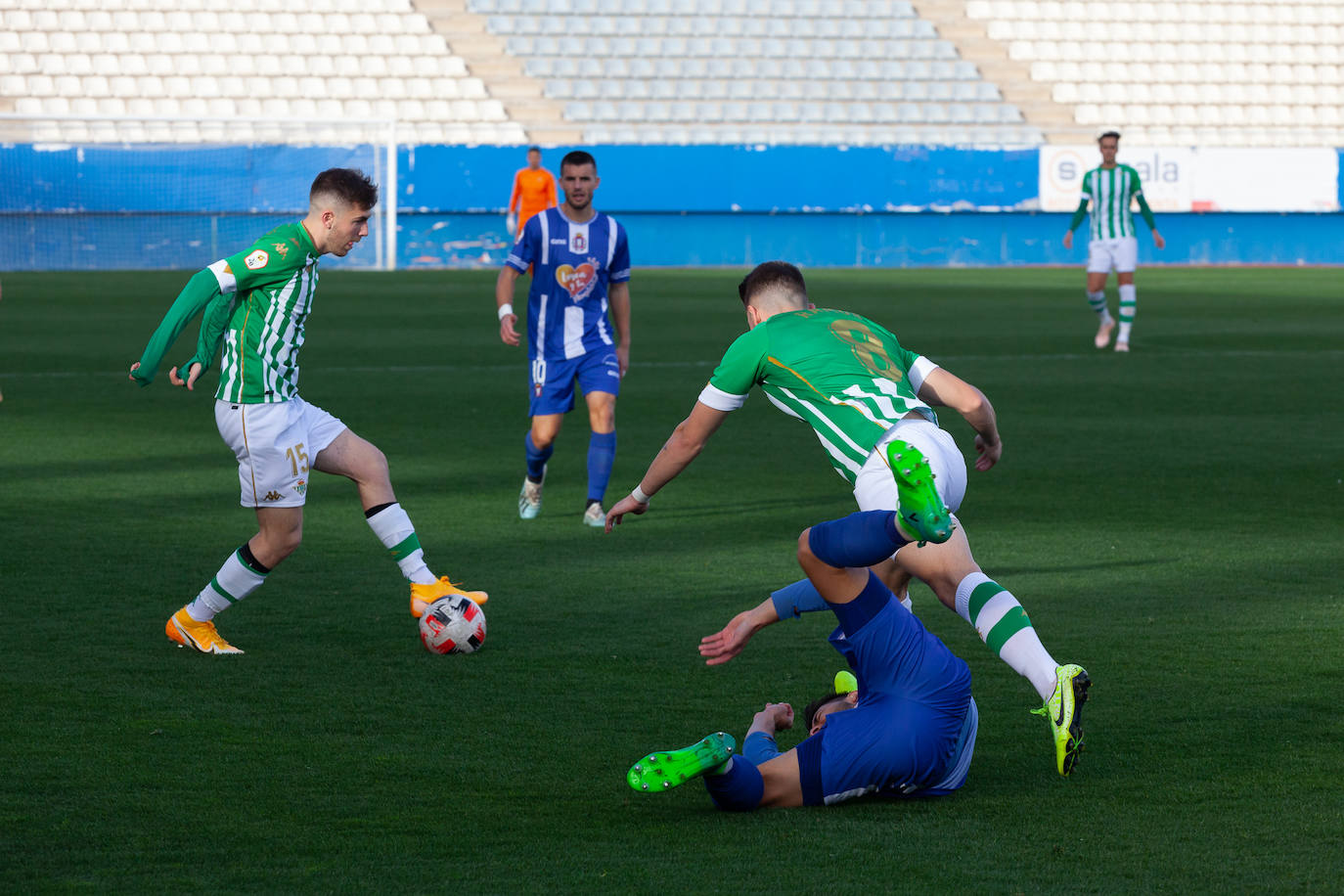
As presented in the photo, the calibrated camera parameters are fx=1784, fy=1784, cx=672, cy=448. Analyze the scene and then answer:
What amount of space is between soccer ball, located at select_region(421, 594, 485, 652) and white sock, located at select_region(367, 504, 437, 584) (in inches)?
7.3

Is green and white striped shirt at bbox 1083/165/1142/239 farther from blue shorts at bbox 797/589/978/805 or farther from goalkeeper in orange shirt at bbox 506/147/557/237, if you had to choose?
blue shorts at bbox 797/589/978/805

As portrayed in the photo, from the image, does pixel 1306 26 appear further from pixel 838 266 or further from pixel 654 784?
pixel 654 784

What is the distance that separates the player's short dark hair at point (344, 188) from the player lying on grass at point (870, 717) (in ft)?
7.20

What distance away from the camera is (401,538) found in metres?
5.88

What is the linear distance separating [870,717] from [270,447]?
239cm

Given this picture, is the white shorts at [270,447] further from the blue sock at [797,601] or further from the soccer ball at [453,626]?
the blue sock at [797,601]

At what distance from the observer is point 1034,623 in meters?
6.11

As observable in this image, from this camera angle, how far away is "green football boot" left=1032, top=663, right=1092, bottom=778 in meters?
4.07

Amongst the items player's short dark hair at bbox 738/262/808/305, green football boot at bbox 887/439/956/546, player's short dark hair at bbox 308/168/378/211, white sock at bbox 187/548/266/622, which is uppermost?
player's short dark hair at bbox 308/168/378/211

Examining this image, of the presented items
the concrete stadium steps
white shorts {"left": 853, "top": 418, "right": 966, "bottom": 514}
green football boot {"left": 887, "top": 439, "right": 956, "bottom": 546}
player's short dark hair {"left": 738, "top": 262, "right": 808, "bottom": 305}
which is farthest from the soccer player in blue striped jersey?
the concrete stadium steps

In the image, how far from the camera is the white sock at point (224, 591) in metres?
5.70

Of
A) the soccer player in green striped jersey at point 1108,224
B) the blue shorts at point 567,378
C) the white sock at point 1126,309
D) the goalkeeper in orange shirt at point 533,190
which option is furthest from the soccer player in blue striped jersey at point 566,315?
the goalkeeper in orange shirt at point 533,190

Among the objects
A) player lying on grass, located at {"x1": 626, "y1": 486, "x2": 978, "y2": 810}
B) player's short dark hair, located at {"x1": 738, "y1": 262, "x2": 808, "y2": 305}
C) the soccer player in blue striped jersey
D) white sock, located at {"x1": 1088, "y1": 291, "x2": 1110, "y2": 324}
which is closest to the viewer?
player lying on grass, located at {"x1": 626, "y1": 486, "x2": 978, "y2": 810}

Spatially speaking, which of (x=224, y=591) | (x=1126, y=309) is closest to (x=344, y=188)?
(x=224, y=591)
